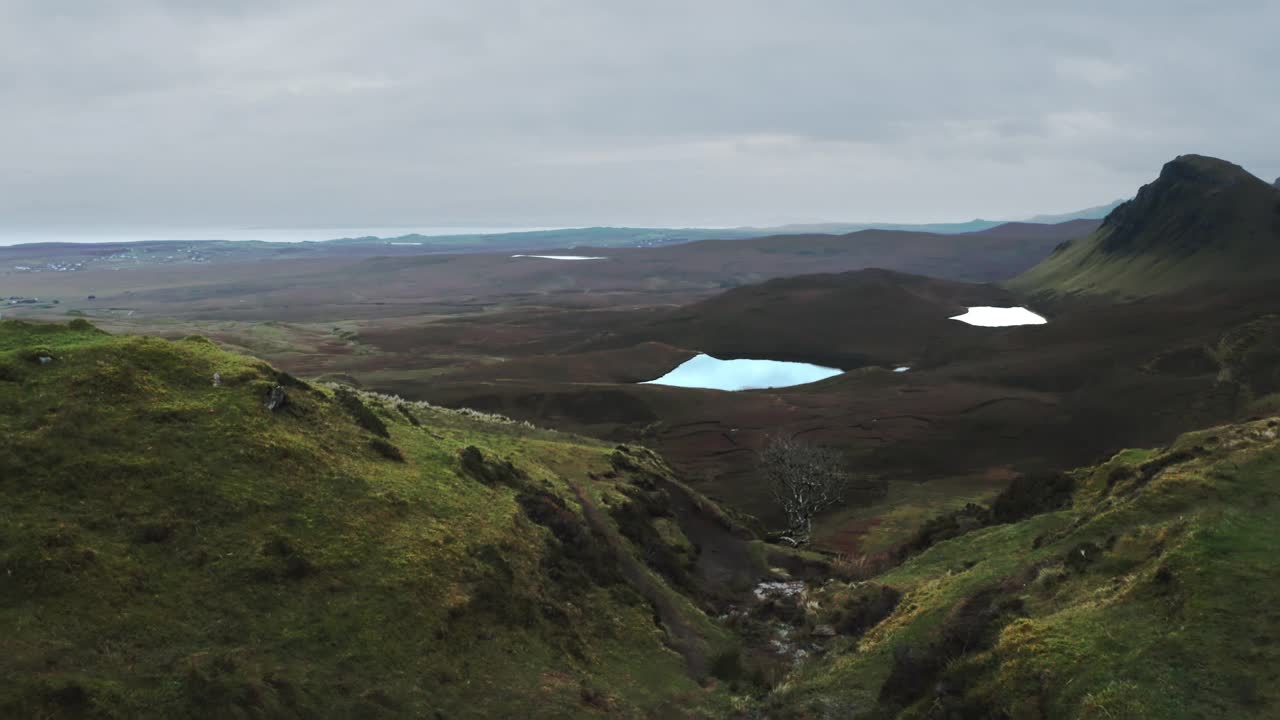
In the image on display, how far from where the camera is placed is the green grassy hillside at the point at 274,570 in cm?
1714

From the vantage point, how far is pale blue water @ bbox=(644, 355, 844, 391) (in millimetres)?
179500

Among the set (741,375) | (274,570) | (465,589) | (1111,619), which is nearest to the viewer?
(1111,619)

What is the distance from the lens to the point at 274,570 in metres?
21.0

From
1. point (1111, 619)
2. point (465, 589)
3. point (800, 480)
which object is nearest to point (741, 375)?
point (800, 480)

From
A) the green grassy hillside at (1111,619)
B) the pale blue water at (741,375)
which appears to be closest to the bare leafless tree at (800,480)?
the green grassy hillside at (1111,619)

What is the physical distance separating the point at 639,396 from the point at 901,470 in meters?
49.5

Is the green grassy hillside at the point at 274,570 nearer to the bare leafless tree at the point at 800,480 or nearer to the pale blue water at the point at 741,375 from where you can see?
the bare leafless tree at the point at 800,480

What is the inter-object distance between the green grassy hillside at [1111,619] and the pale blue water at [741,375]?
149 m

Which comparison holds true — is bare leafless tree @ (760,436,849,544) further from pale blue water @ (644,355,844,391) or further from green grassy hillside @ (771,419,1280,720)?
pale blue water @ (644,355,844,391)

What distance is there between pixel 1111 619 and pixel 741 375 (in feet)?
571

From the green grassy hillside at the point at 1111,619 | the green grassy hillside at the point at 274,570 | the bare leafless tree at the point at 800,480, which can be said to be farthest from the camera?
the bare leafless tree at the point at 800,480

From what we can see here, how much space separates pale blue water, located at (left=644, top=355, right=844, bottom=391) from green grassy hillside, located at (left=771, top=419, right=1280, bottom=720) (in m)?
149

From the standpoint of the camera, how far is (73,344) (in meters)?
28.4

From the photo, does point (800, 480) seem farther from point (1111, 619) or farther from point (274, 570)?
point (274, 570)
